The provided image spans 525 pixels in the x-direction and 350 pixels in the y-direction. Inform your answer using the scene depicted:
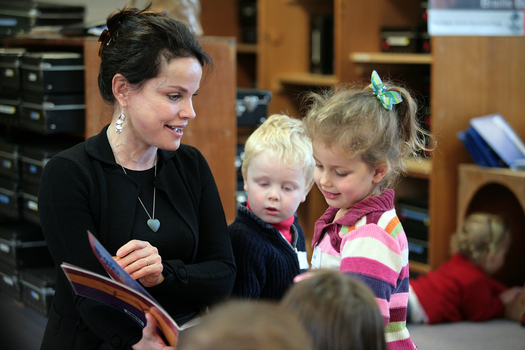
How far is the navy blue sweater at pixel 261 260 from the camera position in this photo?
1.32 metres

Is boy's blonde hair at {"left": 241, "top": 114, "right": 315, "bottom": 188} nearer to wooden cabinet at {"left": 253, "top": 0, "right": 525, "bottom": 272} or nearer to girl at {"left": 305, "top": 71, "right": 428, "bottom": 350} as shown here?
girl at {"left": 305, "top": 71, "right": 428, "bottom": 350}

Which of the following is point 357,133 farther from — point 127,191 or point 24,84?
point 24,84

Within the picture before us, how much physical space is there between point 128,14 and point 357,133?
602mm

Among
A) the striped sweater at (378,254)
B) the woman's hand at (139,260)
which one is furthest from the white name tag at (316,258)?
the woman's hand at (139,260)

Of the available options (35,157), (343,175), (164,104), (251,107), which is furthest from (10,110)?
(343,175)

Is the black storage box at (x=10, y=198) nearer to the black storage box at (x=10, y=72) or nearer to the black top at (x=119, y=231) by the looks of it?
the black storage box at (x=10, y=72)

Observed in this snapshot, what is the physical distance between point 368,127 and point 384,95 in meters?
0.09

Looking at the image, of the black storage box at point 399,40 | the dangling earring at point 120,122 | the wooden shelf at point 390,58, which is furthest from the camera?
the black storage box at point 399,40

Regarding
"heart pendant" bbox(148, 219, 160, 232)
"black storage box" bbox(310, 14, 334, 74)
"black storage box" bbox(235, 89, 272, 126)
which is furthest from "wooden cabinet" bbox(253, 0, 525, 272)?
"heart pendant" bbox(148, 219, 160, 232)

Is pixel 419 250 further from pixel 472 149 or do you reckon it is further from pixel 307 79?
pixel 307 79

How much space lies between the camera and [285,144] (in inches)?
53.0

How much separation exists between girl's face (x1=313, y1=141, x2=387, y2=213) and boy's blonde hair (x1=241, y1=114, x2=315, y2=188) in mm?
189

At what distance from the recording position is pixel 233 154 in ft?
7.46

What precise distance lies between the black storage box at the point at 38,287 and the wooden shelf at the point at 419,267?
6.02ft
